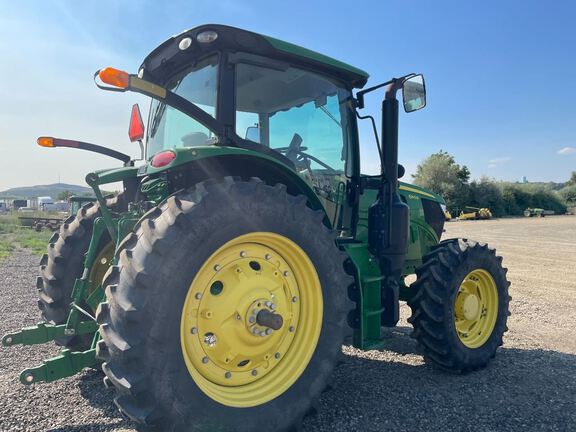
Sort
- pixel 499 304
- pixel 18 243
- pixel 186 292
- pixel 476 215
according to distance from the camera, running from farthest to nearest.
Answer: pixel 476 215, pixel 18 243, pixel 499 304, pixel 186 292

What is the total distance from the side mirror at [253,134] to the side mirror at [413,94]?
4.33ft

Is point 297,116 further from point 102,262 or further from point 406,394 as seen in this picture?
point 406,394

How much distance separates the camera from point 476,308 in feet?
14.1

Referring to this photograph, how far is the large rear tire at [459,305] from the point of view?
3.87 metres

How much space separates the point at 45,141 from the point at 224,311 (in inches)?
88.6

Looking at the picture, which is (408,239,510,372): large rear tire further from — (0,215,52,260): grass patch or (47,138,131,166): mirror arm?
(0,215,52,260): grass patch

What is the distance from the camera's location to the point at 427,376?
392 centimetres

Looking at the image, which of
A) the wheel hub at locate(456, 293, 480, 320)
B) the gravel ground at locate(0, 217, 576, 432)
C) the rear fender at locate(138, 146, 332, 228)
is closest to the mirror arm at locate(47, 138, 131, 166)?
the rear fender at locate(138, 146, 332, 228)

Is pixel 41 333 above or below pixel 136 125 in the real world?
below

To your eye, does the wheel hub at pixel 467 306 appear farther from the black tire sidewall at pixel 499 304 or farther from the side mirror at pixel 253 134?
the side mirror at pixel 253 134

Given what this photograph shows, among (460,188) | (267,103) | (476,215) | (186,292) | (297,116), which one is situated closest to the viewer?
(186,292)

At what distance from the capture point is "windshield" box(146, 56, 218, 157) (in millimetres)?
3279

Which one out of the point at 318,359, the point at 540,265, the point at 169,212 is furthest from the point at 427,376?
the point at 540,265

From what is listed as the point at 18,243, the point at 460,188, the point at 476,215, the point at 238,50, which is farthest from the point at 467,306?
the point at 460,188
